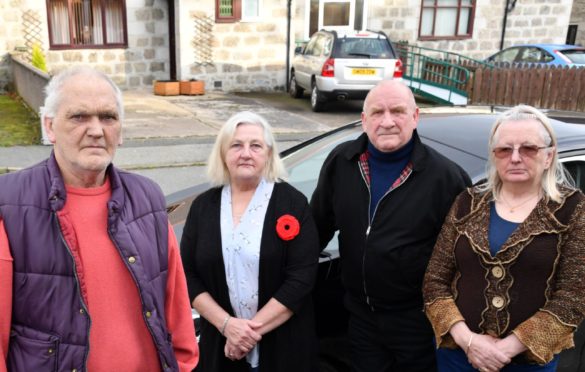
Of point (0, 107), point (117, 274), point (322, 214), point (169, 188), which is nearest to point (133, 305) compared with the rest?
point (117, 274)

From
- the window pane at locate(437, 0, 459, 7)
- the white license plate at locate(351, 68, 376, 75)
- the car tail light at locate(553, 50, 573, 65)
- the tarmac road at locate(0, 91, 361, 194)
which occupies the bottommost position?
the tarmac road at locate(0, 91, 361, 194)

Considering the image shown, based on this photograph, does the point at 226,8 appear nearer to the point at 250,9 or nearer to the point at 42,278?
the point at 250,9

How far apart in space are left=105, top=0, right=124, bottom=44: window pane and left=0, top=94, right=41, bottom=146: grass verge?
9.85 ft

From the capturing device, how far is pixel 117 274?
1.85 meters

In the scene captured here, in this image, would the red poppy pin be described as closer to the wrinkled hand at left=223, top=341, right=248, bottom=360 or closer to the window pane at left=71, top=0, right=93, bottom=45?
the wrinkled hand at left=223, top=341, right=248, bottom=360

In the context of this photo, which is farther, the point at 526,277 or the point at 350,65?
the point at 350,65

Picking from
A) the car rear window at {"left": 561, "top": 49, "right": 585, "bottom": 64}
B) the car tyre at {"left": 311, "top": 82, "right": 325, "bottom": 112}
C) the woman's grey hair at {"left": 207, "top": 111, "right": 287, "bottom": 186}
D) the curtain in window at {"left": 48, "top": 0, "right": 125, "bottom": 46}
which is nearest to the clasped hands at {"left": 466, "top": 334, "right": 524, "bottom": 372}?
the woman's grey hair at {"left": 207, "top": 111, "right": 287, "bottom": 186}

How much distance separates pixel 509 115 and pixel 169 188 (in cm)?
538

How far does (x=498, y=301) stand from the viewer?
2266mm

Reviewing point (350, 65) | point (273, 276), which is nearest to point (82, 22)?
point (350, 65)

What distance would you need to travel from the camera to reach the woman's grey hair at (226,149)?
262cm

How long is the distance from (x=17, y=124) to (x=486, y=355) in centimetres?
1031

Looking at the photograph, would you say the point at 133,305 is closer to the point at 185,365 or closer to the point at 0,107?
the point at 185,365

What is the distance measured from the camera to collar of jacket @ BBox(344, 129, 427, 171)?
2.50 metres
